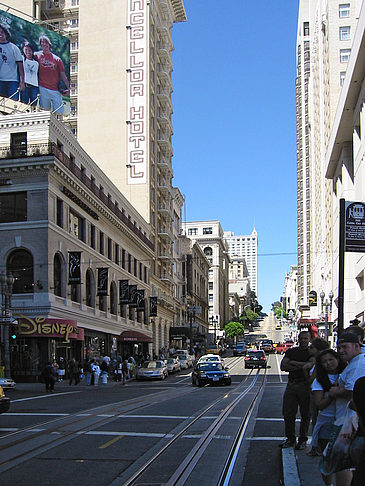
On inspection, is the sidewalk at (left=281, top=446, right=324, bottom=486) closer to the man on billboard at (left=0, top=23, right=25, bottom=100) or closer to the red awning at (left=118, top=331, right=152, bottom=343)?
the man on billboard at (left=0, top=23, right=25, bottom=100)

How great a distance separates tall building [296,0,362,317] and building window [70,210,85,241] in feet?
88.1

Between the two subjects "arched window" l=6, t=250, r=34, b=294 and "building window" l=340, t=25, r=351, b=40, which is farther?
"building window" l=340, t=25, r=351, b=40

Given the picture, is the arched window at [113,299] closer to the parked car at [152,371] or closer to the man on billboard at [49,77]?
the parked car at [152,371]

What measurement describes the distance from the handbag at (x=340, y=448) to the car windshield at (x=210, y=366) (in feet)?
97.7

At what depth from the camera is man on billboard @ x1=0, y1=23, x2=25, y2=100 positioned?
4650 centimetres

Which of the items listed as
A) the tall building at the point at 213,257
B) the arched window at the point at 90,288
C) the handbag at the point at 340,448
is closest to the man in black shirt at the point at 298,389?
the handbag at the point at 340,448

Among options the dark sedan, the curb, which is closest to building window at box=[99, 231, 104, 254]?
the dark sedan

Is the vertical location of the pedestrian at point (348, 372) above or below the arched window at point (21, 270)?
below

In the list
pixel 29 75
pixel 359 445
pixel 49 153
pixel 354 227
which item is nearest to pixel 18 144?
pixel 49 153

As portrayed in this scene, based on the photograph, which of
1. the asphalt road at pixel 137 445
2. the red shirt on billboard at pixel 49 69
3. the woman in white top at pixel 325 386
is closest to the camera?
the woman in white top at pixel 325 386

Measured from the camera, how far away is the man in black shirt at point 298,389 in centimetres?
1099

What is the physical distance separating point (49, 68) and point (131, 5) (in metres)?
27.1

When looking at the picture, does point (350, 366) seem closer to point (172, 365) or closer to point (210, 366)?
point (210, 366)

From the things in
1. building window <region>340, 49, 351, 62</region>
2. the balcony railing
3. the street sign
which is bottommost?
the street sign
